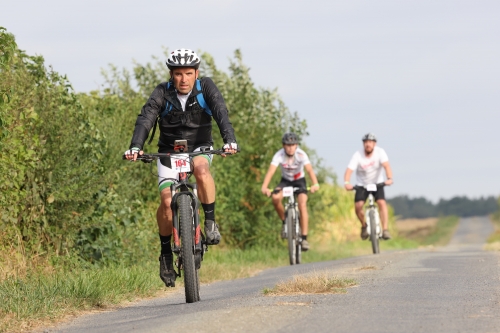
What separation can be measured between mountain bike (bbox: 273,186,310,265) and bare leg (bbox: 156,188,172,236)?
8.07m

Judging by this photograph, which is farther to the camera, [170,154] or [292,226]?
[292,226]

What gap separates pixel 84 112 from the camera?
14.0 meters

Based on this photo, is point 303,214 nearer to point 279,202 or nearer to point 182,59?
point 279,202

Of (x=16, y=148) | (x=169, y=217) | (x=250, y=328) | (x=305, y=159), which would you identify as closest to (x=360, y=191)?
(x=305, y=159)

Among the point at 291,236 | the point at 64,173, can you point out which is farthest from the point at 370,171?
the point at 64,173

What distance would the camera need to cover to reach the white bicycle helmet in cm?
966

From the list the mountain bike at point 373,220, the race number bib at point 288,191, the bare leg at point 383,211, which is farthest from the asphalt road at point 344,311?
the bare leg at point 383,211

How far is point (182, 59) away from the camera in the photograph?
968 cm

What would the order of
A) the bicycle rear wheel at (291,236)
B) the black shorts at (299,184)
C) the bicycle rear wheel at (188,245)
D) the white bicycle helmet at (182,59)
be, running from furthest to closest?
1. the black shorts at (299,184)
2. the bicycle rear wheel at (291,236)
3. the white bicycle helmet at (182,59)
4. the bicycle rear wheel at (188,245)

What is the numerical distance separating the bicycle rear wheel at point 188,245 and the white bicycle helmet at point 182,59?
4.22 ft

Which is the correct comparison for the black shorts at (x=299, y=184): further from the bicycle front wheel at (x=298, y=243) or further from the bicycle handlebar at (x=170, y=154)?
the bicycle handlebar at (x=170, y=154)

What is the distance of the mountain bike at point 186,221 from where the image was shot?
9.30 meters

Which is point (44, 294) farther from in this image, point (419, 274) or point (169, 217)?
point (419, 274)

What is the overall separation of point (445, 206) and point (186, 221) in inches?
6594
